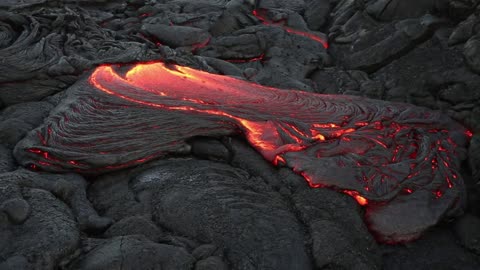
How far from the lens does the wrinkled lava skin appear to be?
3.24m

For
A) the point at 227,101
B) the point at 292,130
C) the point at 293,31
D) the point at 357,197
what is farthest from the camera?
the point at 293,31

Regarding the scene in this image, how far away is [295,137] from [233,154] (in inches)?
26.8

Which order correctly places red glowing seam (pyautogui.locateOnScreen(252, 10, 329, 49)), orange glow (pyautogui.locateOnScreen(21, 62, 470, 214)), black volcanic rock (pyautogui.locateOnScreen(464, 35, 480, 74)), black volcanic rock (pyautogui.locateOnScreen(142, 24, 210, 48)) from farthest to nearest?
red glowing seam (pyautogui.locateOnScreen(252, 10, 329, 49)) → black volcanic rock (pyautogui.locateOnScreen(142, 24, 210, 48)) → black volcanic rock (pyautogui.locateOnScreen(464, 35, 480, 74)) → orange glow (pyautogui.locateOnScreen(21, 62, 470, 214))

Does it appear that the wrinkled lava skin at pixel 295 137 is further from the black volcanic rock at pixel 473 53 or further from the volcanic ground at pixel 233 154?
the black volcanic rock at pixel 473 53

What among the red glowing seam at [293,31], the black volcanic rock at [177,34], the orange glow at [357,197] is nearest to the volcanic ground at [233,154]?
the orange glow at [357,197]

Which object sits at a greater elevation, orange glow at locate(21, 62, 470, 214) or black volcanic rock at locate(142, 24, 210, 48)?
black volcanic rock at locate(142, 24, 210, 48)

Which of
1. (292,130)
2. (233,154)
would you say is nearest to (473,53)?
(292,130)

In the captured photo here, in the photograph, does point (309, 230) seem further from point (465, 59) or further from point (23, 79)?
point (23, 79)

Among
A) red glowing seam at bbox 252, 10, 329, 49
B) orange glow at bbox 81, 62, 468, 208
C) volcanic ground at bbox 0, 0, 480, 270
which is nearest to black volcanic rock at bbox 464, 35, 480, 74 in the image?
volcanic ground at bbox 0, 0, 480, 270

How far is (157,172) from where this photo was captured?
338 cm

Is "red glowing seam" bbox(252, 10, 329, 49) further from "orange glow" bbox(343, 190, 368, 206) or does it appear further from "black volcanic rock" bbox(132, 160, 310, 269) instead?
"black volcanic rock" bbox(132, 160, 310, 269)

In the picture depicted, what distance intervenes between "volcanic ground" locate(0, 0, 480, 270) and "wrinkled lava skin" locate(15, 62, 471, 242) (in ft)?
0.06

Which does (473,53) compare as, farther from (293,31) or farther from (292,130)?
(293,31)

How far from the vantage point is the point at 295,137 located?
12.2 feet
